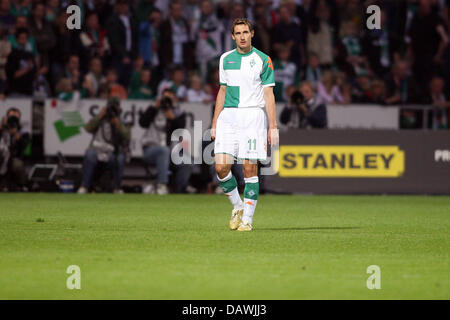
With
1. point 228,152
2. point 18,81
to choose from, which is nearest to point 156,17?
point 18,81

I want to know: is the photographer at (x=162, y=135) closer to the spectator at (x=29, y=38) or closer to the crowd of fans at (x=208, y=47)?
the crowd of fans at (x=208, y=47)

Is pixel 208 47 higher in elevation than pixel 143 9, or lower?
lower

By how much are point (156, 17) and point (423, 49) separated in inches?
262

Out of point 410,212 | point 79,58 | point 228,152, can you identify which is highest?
point 79,58

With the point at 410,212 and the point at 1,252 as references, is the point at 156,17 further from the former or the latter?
the point at 1,252

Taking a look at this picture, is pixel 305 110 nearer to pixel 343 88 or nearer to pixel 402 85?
pixel 343 88

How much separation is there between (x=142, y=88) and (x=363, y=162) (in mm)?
5106

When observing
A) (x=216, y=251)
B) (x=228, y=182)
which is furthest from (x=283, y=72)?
(x=216, y=251)

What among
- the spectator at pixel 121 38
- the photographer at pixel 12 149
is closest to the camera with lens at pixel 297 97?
Answer: the spectator at pixel 121 38

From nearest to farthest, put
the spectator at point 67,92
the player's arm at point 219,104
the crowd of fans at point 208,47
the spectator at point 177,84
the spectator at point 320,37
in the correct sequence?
the player's arm at point 219,104
the spectator at point 67,92
the crowd of fans at point 208,47
the spectator at point 177,84
the spectator at point 320,37

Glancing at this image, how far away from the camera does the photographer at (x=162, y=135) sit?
63.5 ft

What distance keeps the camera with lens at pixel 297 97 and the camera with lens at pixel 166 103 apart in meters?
2.55

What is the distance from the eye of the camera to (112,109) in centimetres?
1928

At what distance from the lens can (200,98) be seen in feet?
69.0
